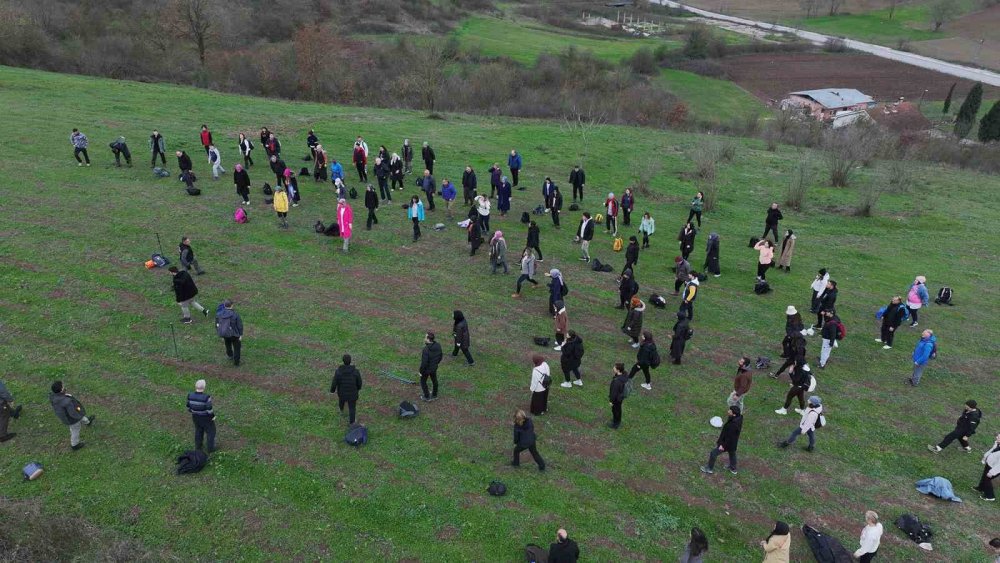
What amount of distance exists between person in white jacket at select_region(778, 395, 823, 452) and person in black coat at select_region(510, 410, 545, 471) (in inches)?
Result: 256

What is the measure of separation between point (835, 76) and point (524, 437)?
102 meters

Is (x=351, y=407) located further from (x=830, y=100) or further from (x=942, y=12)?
(x=942, y=12)

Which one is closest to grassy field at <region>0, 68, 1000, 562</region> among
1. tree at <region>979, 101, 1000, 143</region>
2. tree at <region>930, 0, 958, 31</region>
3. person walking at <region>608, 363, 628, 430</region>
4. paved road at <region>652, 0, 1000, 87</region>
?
person walking at <region>608, 363, 628, 430</region>

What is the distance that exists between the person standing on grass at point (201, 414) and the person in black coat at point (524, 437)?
6454mm

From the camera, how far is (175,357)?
15.8m

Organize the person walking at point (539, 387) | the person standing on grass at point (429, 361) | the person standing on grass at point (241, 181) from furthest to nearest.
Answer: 1. the person standing on grass at point (241, 181)
2. the person standing on grass at point (429, 361)
3. the person walking at point (539, 387)

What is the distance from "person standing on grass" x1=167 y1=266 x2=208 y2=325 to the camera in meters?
16.4

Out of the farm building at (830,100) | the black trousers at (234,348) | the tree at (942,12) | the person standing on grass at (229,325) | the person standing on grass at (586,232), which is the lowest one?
the black trousers at (234,348)

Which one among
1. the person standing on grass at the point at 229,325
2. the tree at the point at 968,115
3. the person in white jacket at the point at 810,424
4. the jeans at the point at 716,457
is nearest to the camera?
the jeans at the point at 716,457

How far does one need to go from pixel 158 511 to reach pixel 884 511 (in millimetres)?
15286

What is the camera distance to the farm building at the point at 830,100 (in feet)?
246

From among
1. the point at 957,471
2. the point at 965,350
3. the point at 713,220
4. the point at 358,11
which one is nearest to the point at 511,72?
the point at 358,11

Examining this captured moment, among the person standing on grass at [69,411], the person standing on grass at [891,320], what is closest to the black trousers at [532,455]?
the person standing on grass at [69,411]

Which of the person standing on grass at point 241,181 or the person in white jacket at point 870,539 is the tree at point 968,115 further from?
the person standing on grass at point 241,181
